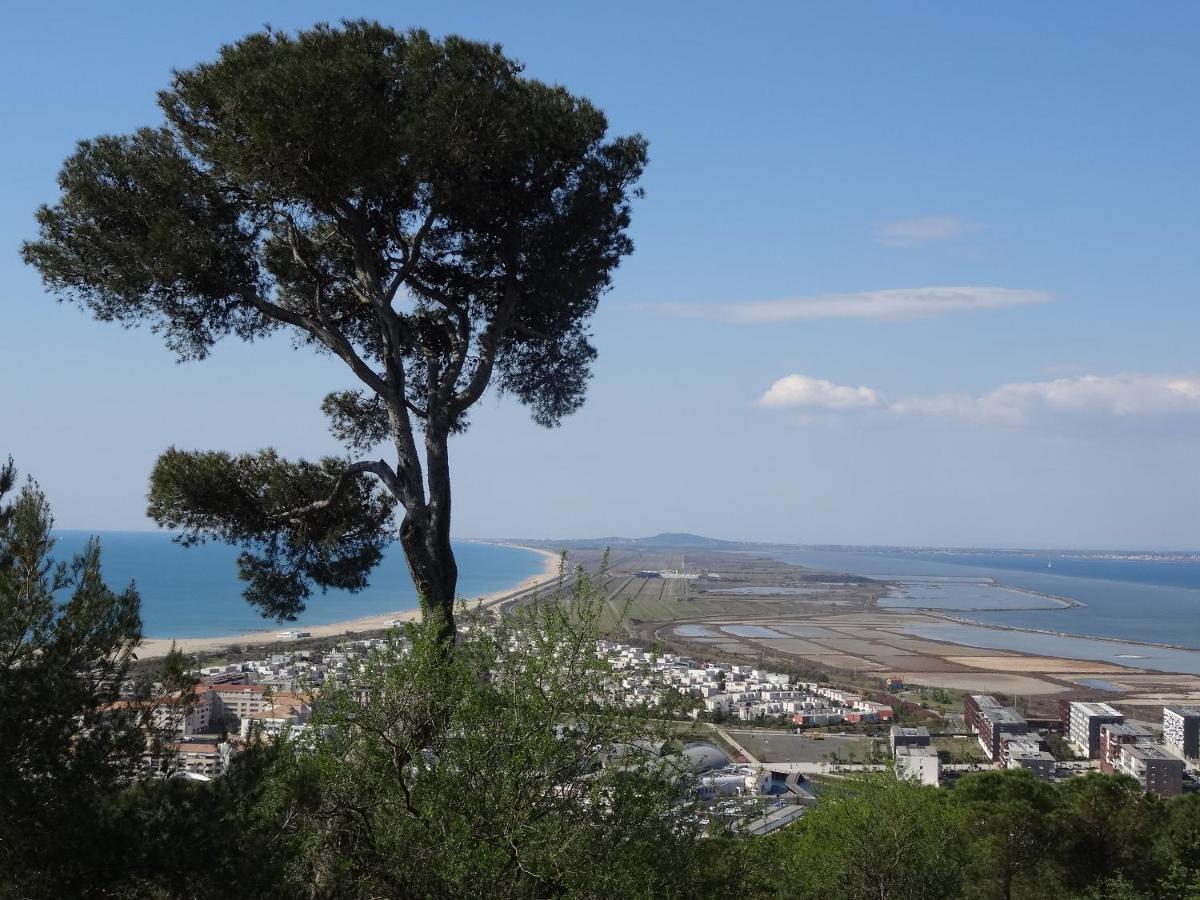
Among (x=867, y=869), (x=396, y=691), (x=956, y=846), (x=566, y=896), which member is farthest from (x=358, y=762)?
(x=956, y=846)

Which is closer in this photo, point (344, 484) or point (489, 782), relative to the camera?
point (489, 782)

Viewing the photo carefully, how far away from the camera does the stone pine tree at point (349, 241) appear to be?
555 cm

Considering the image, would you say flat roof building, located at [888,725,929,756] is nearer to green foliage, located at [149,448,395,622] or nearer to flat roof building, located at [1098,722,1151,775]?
flat roof building, located at [1098,722,1151,775]

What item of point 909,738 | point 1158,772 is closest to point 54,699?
point 1158,772

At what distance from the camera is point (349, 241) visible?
6.17 meters

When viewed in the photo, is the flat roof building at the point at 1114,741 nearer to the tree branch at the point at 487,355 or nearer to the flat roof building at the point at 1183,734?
the flat roof building at the point at 1183,734

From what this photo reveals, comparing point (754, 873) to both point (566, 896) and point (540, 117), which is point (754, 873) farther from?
point (540, 117)

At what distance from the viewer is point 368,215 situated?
6.17 metres

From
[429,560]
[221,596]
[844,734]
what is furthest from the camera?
[221,596]

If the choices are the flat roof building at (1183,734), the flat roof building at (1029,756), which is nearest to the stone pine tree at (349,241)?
the flat roof building at (1029,756)

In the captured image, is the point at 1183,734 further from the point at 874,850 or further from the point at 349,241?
the point at 349,241

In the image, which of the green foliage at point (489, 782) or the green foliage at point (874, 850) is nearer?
the green foliage at point (489, 782)

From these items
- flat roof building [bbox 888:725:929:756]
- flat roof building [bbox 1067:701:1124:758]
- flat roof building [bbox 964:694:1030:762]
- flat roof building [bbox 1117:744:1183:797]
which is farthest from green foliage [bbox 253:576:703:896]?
flat roof building [bbox 1067:701:1124:758]

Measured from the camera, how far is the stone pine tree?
555 centimetres
